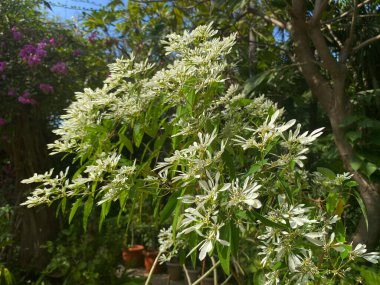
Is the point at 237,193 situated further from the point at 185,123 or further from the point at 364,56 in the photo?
the point at 364,56

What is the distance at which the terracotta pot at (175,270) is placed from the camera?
14.3 ft

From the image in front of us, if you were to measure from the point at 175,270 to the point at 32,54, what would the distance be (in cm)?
261

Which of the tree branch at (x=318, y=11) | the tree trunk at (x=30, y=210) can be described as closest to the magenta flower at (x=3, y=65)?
the tree trunk at (x=30, y=210)

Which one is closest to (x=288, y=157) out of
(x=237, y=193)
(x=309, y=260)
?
(x=237, y=193)

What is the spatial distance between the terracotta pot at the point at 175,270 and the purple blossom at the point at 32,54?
245cm

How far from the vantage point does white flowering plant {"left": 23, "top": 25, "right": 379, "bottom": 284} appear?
37.3 inches

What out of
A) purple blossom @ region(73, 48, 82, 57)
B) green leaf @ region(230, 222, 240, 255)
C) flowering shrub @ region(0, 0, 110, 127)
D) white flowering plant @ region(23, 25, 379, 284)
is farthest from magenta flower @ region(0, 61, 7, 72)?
green leaf @ region(230, 222, 240, 255)

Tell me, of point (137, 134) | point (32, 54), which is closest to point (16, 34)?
point (32, 54)

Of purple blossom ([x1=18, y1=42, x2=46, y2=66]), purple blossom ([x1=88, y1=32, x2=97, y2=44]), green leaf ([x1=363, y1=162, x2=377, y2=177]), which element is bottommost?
green leaf ([x1=363, y1=162, x2=377, y2=177])

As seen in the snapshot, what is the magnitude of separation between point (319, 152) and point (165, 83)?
361 centimetres

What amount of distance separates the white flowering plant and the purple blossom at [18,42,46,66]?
2.02 m

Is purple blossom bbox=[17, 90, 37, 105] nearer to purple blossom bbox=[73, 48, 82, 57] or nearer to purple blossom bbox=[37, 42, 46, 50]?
purple blossom bbox=[37, 42, 46, 50]

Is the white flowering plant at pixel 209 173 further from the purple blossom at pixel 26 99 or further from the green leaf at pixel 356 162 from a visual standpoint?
the purple blossom at pixel 26 99

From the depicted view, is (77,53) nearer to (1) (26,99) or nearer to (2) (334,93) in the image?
(1) (26,99)
